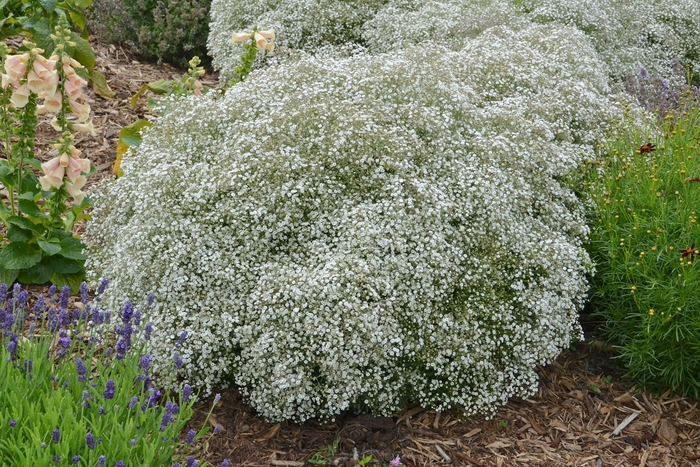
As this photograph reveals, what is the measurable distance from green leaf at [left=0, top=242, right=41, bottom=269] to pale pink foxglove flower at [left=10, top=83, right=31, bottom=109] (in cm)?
88

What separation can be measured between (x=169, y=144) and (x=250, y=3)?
345 cm

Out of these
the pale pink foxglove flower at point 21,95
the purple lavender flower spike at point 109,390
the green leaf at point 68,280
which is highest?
the pale pink foxglove flower at point 21,95

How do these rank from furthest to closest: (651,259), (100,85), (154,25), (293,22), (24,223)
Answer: (154,25)
(293,22)
(100,85)
(24,223)
(651,259)

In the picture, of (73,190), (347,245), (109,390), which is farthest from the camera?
(73,190)

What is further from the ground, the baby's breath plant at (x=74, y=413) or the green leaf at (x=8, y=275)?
the baby's breath plant at (x=74, y=413)

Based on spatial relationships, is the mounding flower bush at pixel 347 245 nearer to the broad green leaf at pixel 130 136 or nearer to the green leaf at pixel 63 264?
the green leaf at pixel 63 264

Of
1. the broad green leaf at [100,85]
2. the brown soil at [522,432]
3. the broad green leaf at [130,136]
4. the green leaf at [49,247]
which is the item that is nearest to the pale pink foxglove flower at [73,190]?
the green leaf at [49,247]

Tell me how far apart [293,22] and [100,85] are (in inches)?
74.3

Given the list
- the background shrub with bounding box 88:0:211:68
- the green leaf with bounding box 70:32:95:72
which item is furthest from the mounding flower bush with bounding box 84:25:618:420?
the background shrub with bounding box 88:0:211:68

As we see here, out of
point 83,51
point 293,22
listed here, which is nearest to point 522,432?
point 83,51

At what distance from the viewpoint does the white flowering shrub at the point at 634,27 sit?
6855 mm

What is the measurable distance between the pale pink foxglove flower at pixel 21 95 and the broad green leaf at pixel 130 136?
1067 mm

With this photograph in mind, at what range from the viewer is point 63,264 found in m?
4.35

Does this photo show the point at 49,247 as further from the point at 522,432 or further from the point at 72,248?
the point at 522,432
